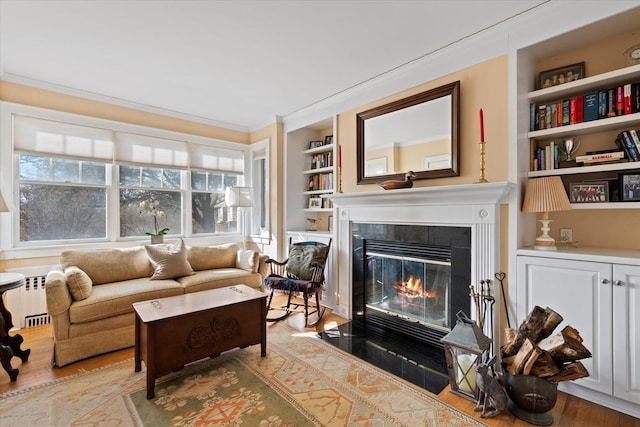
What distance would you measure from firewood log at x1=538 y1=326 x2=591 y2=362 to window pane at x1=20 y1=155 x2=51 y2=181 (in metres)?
5.00

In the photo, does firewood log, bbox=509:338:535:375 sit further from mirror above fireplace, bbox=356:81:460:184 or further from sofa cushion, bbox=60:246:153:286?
sofa cushion, bbox=60:246:153:286

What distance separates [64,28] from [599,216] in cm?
441

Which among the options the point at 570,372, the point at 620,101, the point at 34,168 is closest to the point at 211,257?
the point at 34,168

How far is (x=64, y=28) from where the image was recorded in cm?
237

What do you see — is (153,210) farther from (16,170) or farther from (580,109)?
(580,109)

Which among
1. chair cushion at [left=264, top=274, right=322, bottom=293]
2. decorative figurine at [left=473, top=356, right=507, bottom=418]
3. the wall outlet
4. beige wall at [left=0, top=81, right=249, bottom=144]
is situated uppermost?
beige wall at [left=0, top=81, right=249, bottom=144]

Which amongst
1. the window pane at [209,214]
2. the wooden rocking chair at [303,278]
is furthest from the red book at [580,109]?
the window pane at [209,214]

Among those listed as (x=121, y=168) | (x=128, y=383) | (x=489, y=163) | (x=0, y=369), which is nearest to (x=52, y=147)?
(x=121, y=168)

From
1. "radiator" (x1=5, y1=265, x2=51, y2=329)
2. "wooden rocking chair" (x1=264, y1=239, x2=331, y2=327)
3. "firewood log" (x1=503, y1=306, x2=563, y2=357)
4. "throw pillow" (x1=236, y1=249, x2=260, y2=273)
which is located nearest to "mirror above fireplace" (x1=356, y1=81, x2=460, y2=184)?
"wooden rocking chair" (x1=264, y1=239, x2=331, y2=327)

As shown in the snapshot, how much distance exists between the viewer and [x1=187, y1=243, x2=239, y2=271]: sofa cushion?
3.86 meters

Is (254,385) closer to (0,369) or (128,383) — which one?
(128,383)

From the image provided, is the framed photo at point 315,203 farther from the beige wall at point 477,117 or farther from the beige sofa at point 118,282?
the beige wall at point 477,117

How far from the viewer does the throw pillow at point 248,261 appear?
3895 millimetres

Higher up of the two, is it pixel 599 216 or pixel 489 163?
pixel 489 163
